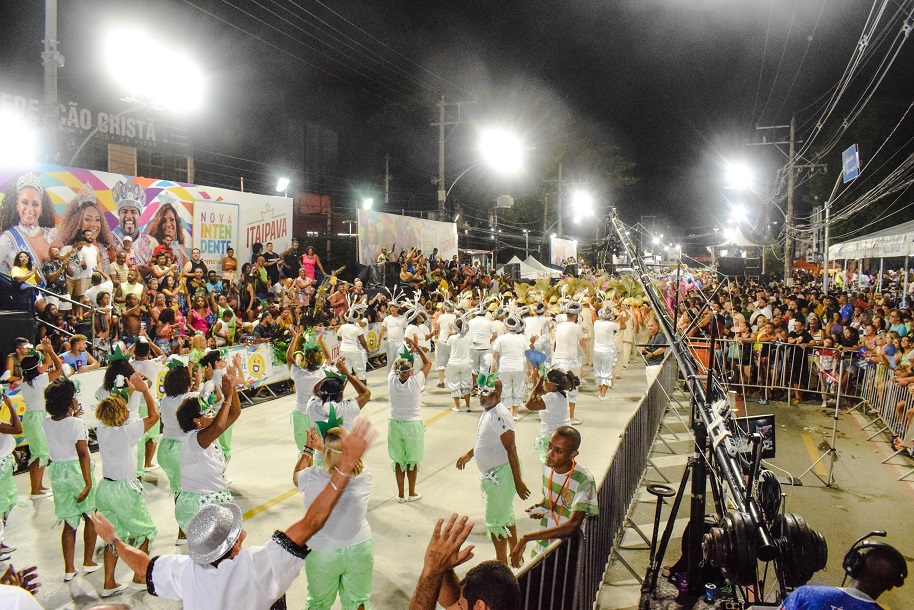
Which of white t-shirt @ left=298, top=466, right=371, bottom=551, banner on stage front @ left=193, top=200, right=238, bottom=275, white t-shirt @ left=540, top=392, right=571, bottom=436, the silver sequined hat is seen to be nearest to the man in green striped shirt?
white t-shirt @ left=298, top=466, right=371, bottom=551

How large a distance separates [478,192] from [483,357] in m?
34.0

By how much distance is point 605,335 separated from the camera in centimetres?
1240

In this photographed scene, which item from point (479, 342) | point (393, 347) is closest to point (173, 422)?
point (479, 342)

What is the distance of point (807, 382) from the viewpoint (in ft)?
41.1

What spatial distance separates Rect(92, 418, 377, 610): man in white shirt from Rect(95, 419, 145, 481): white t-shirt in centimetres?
231

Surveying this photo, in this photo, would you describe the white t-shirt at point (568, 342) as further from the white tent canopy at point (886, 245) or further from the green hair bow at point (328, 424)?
the white tent canopy at point (886, 245)

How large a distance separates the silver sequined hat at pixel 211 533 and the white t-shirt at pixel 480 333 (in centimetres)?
942

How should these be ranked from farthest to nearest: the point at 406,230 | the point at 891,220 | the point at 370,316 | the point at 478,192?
the point at 478,192 < the point at 891,220 < the point at 406,230 < the point at 370,316

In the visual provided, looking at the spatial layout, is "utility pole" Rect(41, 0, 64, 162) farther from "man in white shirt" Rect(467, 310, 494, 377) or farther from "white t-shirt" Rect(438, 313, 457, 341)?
"man in white shirt" Rect(467, 310, 494, 377)

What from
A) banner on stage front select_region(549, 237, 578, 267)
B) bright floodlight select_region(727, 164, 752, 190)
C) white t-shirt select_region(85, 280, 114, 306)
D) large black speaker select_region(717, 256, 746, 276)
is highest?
bright floodlight select_region(727, 164, 752, 190)

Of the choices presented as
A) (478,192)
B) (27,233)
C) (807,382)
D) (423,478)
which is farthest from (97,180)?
(478,192)

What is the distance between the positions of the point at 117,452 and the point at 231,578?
2.90 m

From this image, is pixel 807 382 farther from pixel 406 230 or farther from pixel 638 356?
pixel 406 230

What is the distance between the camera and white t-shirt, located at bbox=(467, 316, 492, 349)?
39.5 ft
